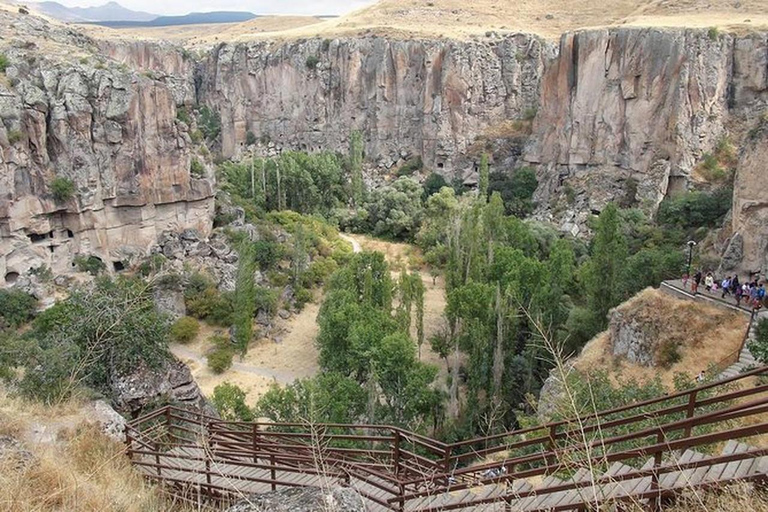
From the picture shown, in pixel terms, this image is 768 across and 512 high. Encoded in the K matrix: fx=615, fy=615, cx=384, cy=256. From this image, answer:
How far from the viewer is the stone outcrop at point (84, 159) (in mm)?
28016

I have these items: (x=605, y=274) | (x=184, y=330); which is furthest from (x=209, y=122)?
(x=605, y=274)

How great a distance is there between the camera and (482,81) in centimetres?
5406

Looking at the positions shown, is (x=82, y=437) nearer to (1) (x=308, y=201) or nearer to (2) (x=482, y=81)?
(1) (x=308, y=201)

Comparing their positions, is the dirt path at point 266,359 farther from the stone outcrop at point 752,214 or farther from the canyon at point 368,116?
the stone outcrop at point 752,214

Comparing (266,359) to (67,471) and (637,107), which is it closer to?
(67,471)

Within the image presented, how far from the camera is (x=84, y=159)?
30.1m

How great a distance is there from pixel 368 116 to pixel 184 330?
3521cm

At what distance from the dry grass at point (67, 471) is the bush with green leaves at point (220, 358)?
50.0 feet

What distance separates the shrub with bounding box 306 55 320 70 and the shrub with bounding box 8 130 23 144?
1417 inches

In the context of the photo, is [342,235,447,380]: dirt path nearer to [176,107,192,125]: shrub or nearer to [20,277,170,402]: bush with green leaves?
[176,107,192,125]: shrub

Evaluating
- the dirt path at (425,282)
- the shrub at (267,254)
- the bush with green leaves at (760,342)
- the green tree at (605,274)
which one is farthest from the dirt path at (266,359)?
the bush with green leaves at (760,342)

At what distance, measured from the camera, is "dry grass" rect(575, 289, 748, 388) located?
17.1 metres

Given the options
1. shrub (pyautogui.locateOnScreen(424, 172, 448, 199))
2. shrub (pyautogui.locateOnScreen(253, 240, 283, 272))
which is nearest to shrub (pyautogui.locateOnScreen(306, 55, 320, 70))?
shrub (pyautogui.locateOnScreen(424, 172, 448, 199))

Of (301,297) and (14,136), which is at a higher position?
(14,136)
